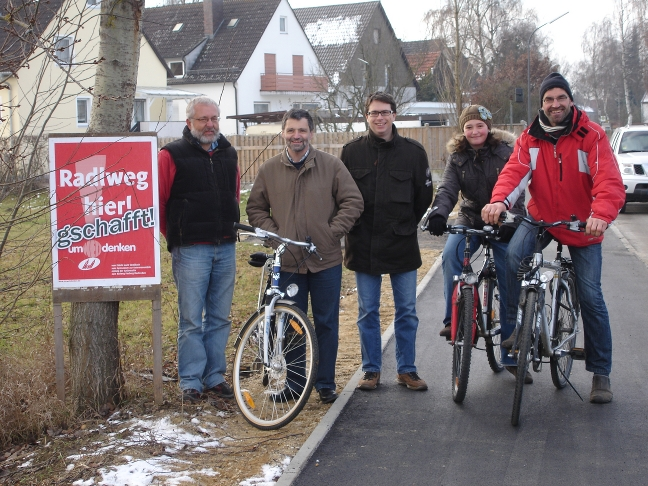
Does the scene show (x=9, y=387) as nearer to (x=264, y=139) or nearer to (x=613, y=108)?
(x=264, y=139)

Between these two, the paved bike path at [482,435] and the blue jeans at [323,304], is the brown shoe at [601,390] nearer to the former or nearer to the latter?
the paved bike path at [482,435]

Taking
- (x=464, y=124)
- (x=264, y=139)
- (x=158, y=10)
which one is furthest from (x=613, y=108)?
(x=464, y=124)

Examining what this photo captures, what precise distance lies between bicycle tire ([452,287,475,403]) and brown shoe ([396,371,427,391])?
35 cm

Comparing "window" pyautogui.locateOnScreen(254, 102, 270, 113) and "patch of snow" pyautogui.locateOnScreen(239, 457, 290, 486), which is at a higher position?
"window" pyautogui.locateOnScreen(254, 102, 270, 113)

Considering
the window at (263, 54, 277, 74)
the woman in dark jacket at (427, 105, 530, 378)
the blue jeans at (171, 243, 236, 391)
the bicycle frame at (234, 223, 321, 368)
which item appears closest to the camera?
the bicycle frame at (234, 223, 321, 368)

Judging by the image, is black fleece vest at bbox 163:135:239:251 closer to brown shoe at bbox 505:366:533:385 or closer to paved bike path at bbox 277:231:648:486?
paved bike path at bbox 277:231:648:486

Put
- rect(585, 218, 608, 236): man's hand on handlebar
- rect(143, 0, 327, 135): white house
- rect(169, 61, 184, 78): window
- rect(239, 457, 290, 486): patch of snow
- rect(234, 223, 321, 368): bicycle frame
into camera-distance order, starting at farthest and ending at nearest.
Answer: rect(169, 61, 184, 78): window, rect(143, 0, 327, 135): white house, rect(234, 223, 321, 368): bicycle frame, rect(585, 218, 608, 236): man's hand on handlebar, rect(239, 457, 290, 486): patch of snow

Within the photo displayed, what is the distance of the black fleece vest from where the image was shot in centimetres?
578

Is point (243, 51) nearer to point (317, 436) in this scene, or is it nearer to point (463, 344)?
point (463, 344)

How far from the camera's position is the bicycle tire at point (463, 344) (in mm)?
5750

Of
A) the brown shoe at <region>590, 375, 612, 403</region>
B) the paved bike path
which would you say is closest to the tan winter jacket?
the paved bike path

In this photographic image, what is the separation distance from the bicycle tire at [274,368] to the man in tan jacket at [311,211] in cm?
16

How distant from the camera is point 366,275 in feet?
20.8

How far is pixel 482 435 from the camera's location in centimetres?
533
